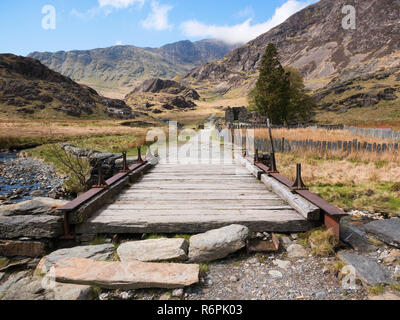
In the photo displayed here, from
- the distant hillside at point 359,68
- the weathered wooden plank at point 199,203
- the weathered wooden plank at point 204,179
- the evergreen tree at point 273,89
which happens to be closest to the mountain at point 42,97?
the evergreen tree at point 273,89

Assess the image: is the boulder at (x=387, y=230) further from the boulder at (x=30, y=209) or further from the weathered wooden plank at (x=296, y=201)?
the boulder at (x=30, y=209)

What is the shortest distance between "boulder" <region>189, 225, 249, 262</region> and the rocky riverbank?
285 inches

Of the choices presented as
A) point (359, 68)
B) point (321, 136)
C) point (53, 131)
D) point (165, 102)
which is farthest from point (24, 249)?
point (165, 102)

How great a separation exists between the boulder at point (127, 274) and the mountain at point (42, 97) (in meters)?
85.7

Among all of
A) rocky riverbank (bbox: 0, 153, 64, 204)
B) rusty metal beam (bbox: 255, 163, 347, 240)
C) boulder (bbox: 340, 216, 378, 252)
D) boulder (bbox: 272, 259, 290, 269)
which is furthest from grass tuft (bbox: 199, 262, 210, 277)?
rocky riverbank (bbox: 0, 153, 64, 204)

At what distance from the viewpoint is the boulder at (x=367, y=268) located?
7.22ft

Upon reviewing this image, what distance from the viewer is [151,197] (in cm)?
444

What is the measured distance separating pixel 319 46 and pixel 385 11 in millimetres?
53821

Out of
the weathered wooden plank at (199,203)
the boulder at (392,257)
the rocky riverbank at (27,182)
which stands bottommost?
the rocky riverbank at (27,182)

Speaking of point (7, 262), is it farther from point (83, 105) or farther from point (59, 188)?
point (83, 105)

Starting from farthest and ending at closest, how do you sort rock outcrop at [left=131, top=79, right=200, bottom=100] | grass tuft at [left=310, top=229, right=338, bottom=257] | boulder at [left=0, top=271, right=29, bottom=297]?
rock outcrop at [left=131, top=79, right=200, bottom=100], grass tuft at [left=310, top=229, right=338, bottom=257], boulder at [left=0, top=271, right=29, bottom=297]

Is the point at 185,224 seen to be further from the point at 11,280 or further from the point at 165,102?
the point at 165,102

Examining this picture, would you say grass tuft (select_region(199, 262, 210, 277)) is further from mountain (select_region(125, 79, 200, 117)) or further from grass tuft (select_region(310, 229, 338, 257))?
mountain (select_region(125, 79, 200, 117))

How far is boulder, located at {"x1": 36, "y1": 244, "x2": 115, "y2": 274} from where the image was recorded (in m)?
2.58
